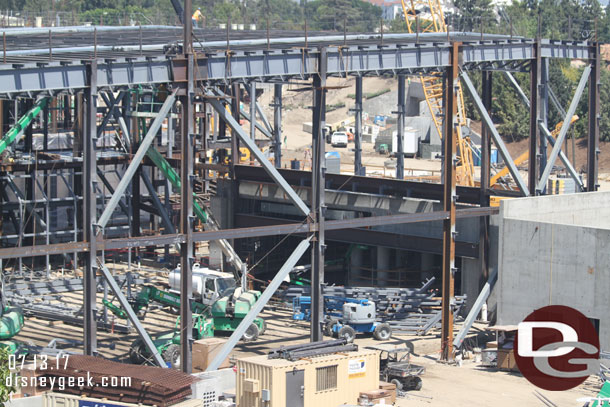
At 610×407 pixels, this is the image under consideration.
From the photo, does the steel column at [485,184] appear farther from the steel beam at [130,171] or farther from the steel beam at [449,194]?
the steel beam at [130,171]

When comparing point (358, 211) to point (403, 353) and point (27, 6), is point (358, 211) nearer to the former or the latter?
point (403, 353)

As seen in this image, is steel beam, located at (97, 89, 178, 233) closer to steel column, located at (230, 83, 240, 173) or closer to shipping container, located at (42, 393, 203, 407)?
shipping container, located at (42, 393, 203, 407)

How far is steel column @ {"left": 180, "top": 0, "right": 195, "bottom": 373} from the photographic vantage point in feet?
93.4

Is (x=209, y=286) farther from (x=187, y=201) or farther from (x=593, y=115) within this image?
(x=593, y=115)

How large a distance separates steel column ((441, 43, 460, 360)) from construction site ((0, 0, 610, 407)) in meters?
0.08

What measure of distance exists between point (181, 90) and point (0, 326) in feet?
39.4

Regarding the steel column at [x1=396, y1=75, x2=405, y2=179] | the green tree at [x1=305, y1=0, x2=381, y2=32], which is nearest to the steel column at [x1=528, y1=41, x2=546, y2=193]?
the steel column at [x1=396, y1=75, x2=405, y2=179]

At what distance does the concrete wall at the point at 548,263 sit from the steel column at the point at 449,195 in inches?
113

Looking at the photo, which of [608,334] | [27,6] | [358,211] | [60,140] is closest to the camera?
[608,334]

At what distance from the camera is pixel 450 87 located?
35906 millimetres

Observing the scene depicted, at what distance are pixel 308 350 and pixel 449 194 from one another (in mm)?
10090

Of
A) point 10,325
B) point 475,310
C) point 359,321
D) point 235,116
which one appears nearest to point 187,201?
point 10,325

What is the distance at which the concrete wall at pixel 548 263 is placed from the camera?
35.2 meters

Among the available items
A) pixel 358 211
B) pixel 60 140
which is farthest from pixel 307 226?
pixel 60 140
